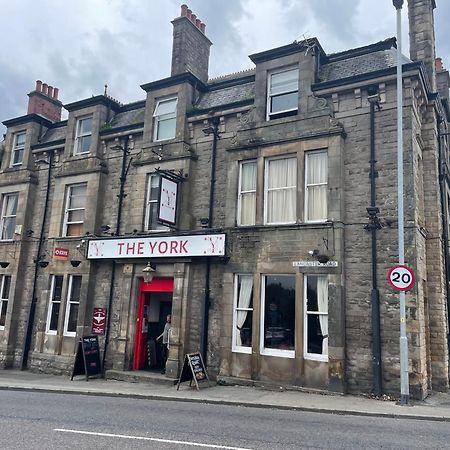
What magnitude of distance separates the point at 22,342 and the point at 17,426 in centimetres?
1107

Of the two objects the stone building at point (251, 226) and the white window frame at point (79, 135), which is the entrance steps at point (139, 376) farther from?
the white window frame at point (79, 135)

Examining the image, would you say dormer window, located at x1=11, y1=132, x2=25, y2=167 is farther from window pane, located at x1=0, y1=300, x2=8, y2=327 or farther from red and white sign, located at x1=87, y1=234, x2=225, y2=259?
red and white sign, located at x1=87, y1=234, x2=225, y2=259

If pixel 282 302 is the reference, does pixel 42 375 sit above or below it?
below

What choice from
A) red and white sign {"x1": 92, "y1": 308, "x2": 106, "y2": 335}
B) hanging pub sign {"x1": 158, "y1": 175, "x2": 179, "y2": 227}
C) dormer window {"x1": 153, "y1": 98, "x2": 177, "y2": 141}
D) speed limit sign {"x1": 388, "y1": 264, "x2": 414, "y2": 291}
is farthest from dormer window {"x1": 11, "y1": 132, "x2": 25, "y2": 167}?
speed limit sign {"x1": 388, "y1": 264, "x2": 414, "y2": 291}

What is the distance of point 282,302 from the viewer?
13070 millimetres

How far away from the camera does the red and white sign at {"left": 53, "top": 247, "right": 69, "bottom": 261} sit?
55.1 feet

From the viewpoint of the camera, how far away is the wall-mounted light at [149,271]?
14976 millimetres

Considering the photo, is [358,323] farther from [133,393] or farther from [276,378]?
[133,393]

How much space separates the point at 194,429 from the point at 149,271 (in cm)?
779

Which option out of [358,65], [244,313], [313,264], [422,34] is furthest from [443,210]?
[244,313]

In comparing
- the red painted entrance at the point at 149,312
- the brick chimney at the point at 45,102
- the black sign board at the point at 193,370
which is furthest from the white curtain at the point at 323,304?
Result: the brick chimney at the point at 45,102

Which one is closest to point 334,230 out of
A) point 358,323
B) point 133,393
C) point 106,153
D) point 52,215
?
point 358,323

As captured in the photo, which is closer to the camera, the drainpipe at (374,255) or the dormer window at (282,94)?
the drainpipe at (374,255)

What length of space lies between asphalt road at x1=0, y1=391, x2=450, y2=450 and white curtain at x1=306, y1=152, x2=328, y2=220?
5.75 meters
